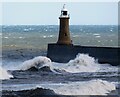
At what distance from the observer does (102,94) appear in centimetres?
1648

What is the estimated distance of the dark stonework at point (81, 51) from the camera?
2677cm

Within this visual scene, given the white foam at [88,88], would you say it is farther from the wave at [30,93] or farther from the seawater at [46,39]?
the seawater at [46,39]

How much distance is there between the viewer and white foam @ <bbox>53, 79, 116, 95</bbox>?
1655 cm

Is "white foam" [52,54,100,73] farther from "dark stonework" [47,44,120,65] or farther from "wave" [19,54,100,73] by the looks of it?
"dark stonework" [47,44,120,65]

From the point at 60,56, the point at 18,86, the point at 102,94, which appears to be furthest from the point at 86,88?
the point at 60,56

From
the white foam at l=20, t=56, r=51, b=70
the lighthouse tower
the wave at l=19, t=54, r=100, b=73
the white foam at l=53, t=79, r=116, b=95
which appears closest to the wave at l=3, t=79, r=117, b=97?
the white foam at l=53, t=79, r=116, b=95

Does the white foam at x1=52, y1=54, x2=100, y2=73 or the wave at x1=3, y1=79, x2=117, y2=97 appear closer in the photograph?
the wave at x1=3, y1=79, x2=117, y2=97

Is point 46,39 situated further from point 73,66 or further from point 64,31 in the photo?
point 73,66

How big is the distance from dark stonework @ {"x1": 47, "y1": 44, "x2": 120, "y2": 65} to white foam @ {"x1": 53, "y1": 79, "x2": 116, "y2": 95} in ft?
28.0

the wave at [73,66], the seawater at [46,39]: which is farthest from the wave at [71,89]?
the seawater at [46,39]

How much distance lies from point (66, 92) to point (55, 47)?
13973mm

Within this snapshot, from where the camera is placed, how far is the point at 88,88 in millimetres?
17188

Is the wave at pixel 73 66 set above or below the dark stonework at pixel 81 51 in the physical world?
below

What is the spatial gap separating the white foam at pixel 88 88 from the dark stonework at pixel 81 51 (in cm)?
854
